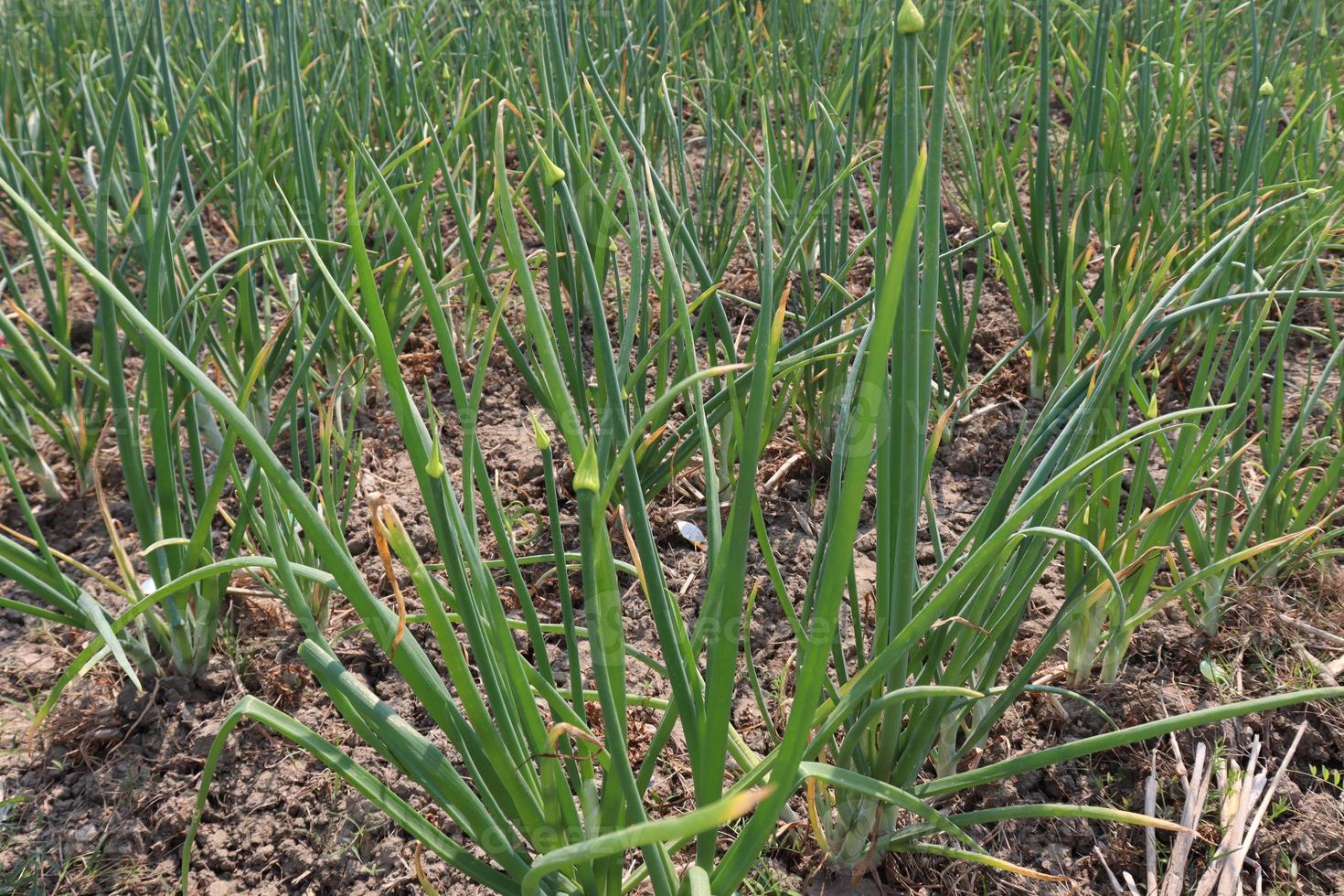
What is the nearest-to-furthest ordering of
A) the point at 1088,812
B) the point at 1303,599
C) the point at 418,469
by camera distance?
the point at 418,469
the point at 1088,812
the point at 1303,599

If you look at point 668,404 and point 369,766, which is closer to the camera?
point 668,404

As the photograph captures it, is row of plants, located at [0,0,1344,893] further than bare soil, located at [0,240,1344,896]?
No

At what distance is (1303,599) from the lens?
129 cm

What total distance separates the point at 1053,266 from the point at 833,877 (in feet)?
3.74

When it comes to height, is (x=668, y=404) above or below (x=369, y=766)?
above

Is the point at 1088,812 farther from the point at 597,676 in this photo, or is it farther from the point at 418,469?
the point at 418,469

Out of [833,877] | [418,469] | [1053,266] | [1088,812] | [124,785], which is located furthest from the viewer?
[1053,266]

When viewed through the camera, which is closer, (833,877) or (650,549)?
(650,549)

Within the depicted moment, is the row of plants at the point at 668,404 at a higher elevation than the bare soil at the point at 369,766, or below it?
higher

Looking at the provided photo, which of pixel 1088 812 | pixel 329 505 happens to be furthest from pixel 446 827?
pixel 1088 812

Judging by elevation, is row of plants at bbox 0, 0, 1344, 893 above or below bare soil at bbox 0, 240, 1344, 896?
above

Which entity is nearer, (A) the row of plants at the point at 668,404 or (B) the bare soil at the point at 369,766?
(A) the row of plants at the point at 668,404

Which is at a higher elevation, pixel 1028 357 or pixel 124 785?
pixel 1028 357

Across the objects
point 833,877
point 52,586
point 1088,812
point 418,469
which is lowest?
point 833,877
